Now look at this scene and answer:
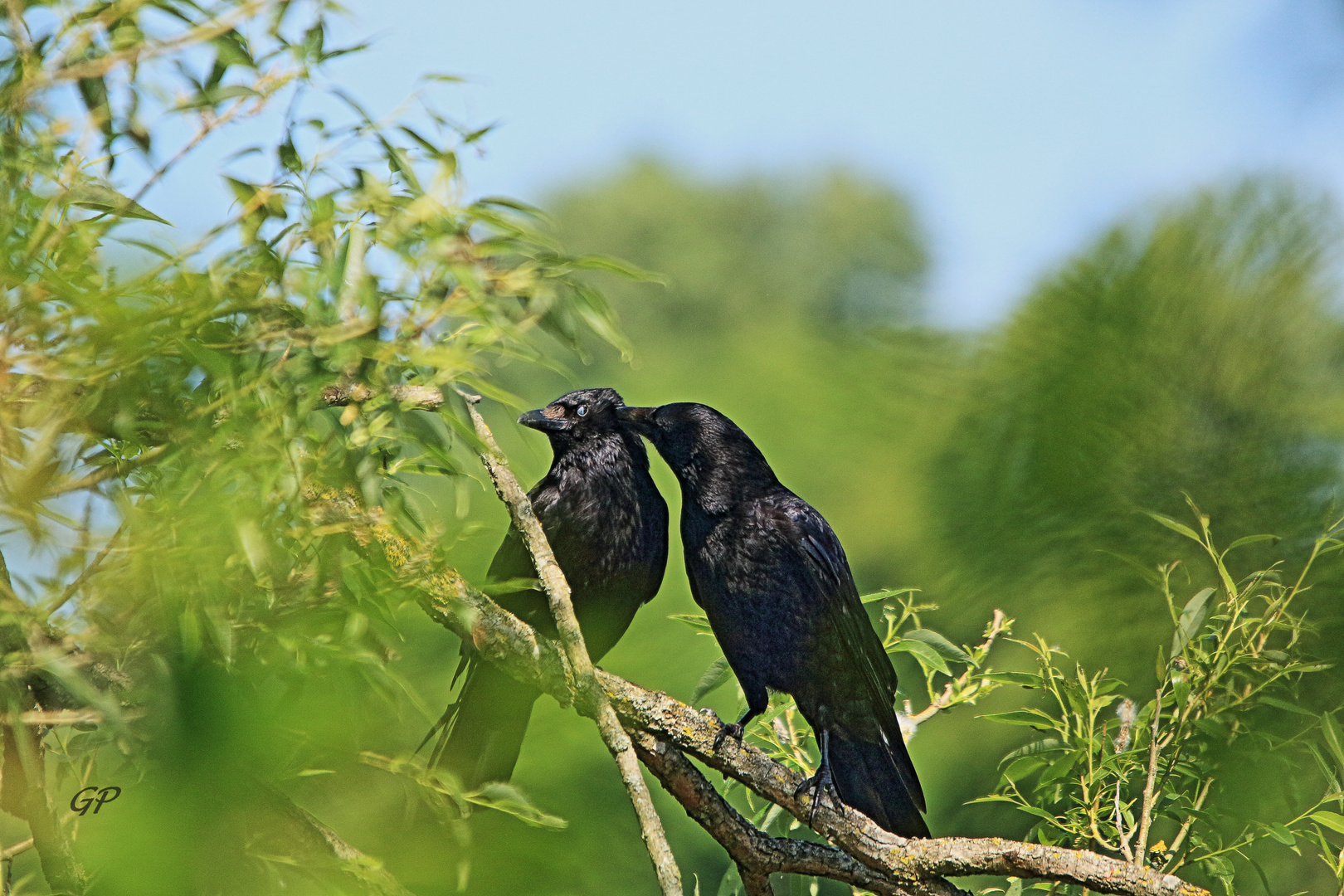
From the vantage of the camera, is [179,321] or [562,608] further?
[562,608]

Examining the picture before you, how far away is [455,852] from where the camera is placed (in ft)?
2.72

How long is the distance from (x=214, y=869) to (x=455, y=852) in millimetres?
212

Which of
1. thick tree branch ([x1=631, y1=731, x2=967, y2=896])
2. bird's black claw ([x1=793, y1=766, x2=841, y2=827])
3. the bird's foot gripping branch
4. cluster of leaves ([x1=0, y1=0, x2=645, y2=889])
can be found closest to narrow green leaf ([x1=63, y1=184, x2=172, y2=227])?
cluster of leaves ([x1=0, y1=0, x2=645, y2=889])

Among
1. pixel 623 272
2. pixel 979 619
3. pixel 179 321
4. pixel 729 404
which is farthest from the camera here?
pixel 729 404

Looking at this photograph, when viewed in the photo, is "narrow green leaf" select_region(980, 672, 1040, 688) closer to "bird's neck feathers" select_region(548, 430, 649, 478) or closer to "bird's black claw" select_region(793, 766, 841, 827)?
"bird's black claw" select_region(793, 766, 841, 827)

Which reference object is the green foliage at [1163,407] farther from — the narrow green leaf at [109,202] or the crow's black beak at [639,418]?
the narrow green leaf at [109,202]

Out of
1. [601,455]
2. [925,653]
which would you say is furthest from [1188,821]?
[601,455]

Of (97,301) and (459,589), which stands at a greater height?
(97,301)

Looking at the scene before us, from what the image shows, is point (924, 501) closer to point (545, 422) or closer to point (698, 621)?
point (698, 621)

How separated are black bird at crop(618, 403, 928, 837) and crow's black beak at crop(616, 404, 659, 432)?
5cm

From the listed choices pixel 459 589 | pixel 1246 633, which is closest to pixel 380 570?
pixel 459 589

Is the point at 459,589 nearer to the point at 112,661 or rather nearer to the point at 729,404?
the point at 112,661

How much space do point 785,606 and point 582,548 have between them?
38 cm

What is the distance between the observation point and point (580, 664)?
112 centimetres
